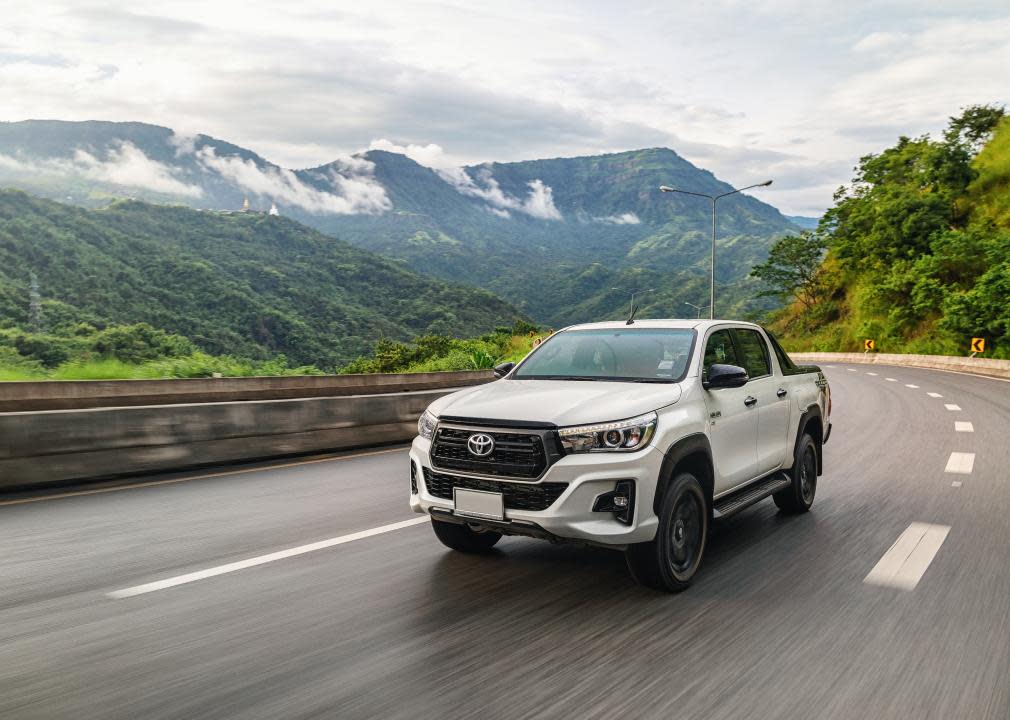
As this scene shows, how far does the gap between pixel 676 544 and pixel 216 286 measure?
288 feet

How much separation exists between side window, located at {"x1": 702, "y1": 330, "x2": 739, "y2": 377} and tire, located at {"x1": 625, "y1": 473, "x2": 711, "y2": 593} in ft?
3.22

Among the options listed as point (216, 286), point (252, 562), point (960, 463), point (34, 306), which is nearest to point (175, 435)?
point (252, 562)

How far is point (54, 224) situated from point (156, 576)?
98875 mm

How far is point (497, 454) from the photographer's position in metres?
4.79

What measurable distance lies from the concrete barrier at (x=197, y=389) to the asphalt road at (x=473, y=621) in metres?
10.9

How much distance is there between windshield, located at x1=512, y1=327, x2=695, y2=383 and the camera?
225 inches

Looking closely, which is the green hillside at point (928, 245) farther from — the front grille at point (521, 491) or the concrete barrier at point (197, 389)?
the front grille at point (521, 491)

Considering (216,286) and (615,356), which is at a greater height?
(216,286)

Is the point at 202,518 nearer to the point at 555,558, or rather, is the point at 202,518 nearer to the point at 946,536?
the point at 555,558

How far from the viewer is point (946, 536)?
6402mm

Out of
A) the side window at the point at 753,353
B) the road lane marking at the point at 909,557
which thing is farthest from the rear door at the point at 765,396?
the road lane marking at the point at 909,557

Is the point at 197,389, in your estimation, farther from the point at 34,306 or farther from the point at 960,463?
the point at 34,306

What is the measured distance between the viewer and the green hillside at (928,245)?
157ft

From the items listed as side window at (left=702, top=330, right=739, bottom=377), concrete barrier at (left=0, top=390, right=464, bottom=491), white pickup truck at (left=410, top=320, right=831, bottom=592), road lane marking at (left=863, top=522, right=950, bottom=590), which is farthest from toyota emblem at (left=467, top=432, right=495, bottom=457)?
concrete barrier at (left=0, top=390, right=464, bottom=491)
